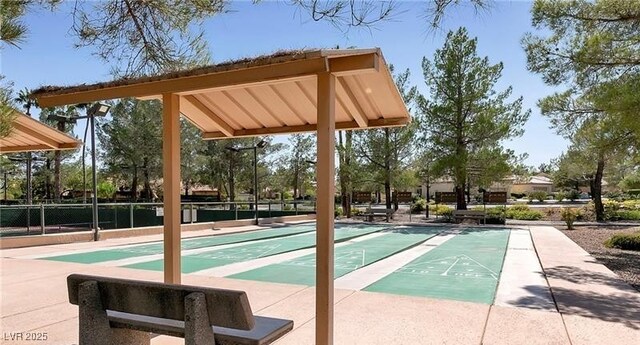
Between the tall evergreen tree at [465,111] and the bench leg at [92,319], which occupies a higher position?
the tall evergreen tree at [465,111]

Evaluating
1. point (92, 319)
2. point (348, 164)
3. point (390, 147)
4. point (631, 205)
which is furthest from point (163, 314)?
point (631, 205)

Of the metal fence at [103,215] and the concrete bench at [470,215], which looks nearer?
the metal fence at [103,215]

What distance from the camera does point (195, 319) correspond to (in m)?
2.65

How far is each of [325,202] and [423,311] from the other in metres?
2.40

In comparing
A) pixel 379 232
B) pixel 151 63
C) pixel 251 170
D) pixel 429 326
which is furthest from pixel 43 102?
pixel 251 170

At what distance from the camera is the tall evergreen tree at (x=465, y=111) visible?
72.2 feet

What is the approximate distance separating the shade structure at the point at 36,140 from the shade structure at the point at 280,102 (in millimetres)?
2510

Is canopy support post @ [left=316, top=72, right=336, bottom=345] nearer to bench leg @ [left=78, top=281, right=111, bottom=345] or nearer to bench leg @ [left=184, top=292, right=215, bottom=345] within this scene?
bench leg @ [left=184, top=292, right=215, bottom=345]

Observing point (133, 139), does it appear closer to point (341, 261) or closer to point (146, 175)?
point (146, 175)

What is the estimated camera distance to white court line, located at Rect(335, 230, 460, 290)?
265 inches

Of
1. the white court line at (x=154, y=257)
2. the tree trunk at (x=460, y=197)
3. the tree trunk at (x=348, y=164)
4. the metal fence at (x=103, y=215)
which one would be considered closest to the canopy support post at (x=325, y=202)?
the white court line at (x=154, y=257)

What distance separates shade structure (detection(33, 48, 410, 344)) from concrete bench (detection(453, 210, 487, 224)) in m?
17.6

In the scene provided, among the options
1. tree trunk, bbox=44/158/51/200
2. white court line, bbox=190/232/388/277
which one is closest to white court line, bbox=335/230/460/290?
white court line, bbox=190/232/388/277

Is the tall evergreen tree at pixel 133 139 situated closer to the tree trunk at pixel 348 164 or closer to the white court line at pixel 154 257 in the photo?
the tree trunk at pixel 348 164
